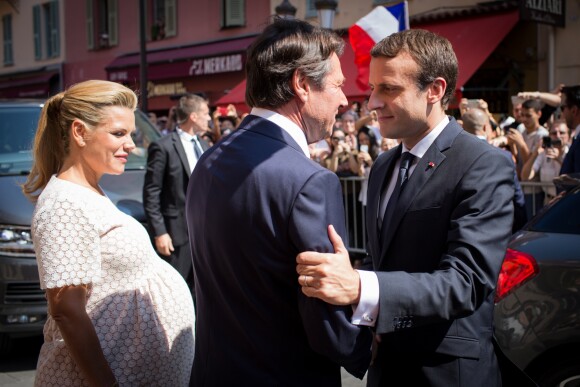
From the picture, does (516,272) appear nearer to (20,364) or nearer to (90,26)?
(20,364)

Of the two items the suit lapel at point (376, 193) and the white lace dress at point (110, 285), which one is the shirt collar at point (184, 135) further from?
the white lace dress at point (110, 285)

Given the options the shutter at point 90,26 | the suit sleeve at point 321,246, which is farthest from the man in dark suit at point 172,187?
the shutter at point 90,26

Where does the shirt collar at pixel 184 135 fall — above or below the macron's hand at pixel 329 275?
above

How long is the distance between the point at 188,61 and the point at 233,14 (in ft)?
6.75

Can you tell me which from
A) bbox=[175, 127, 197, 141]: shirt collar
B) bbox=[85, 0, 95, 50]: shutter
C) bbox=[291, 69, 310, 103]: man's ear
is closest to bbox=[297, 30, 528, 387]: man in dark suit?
bbox=[291, 69, 310, 103]: man's ear

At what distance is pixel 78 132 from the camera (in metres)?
2.75

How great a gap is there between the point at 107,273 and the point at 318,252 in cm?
93

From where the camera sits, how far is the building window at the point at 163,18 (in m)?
24.3

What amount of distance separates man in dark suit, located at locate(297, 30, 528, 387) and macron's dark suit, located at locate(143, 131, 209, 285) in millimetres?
3896

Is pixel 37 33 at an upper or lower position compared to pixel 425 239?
upper

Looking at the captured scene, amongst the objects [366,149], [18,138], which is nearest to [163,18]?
[366,149]

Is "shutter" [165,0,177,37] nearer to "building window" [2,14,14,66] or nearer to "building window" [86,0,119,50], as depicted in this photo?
"building window" [86,0,119,50]

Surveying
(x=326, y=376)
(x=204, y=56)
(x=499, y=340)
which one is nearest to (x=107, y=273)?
(x=326, y=376)

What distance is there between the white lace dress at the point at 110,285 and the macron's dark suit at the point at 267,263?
1.56 ft
